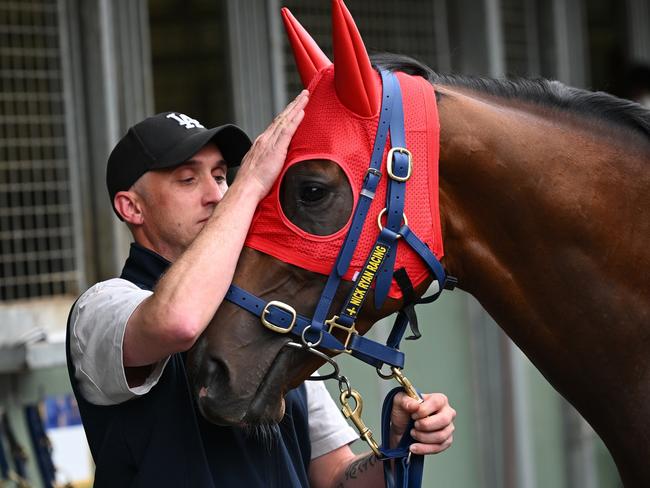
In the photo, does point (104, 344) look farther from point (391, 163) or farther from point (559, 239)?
point (559, 239)

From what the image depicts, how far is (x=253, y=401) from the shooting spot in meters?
2.05

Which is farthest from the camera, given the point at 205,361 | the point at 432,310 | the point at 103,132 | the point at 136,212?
the point at 432,310

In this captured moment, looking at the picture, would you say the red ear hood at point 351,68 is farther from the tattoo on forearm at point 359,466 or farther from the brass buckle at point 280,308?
the tattoo on forearm at point 359,466

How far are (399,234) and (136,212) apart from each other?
28.6 inches

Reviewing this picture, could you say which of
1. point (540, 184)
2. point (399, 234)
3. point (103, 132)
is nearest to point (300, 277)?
point (399, 234)

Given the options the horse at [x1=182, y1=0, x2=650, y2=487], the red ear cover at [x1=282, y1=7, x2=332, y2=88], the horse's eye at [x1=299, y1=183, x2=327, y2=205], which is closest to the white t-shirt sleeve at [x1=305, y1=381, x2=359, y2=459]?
the horse at [x1=182, y1=0, x2=650, y2=487]

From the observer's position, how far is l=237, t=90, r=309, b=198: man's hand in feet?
6.86

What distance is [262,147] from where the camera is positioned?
212 centimetres

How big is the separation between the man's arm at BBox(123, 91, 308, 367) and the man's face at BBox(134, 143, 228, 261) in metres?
0.33

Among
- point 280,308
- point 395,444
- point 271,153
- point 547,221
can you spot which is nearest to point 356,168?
point 271,153

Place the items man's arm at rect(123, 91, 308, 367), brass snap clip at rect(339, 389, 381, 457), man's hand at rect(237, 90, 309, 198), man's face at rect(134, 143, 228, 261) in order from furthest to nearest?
man's face at rect(134, 143, 228, 261) → brass snap clip at rect(339, 389, 381, 457) → man's hand at rect(237, 90, 309, 198) → man's arm at rect(123, 91, 308, 367)

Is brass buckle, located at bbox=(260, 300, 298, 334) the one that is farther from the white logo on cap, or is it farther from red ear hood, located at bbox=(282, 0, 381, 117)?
the white logo on cap

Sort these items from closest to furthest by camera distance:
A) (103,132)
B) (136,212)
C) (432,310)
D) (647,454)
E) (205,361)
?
(205,361), (647,454), (136,212), (103,132), (432,310)

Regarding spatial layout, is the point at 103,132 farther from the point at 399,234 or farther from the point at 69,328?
the point at 399,234
